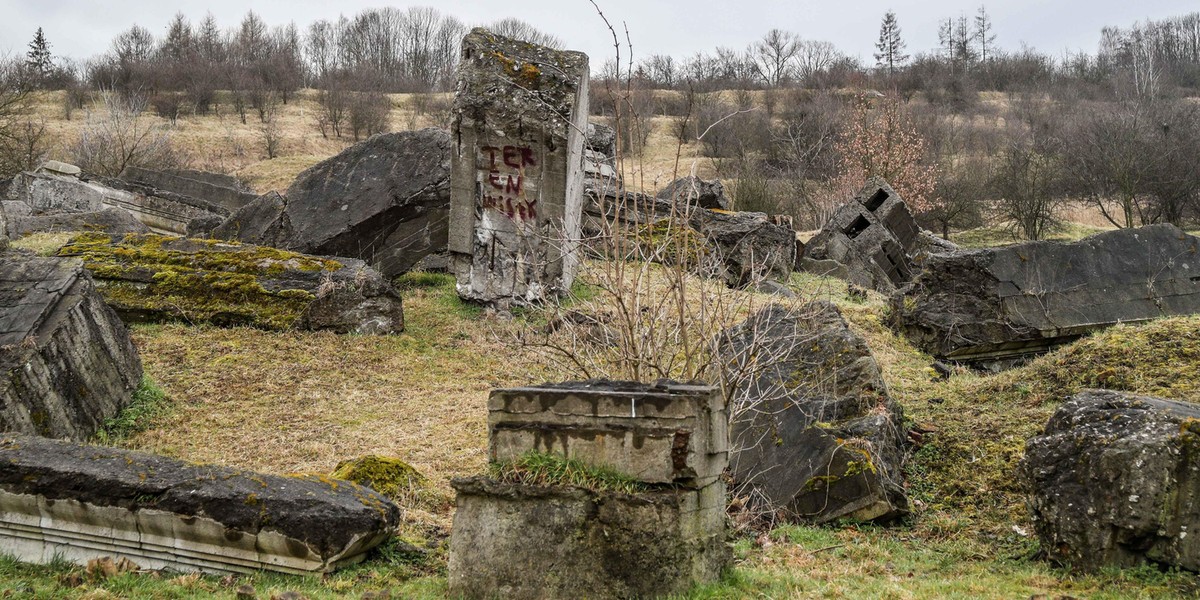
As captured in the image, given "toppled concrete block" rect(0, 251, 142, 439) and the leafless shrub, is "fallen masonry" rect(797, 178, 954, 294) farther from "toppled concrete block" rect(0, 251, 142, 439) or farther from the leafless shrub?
the leafless shrub

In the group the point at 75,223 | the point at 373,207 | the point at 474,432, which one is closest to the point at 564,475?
the point at 474,432

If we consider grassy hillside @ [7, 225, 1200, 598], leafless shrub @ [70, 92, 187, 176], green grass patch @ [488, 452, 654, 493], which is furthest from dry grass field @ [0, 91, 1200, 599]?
leafless shrub @ [70, 92, 187, 176]

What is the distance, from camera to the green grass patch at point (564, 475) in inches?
173

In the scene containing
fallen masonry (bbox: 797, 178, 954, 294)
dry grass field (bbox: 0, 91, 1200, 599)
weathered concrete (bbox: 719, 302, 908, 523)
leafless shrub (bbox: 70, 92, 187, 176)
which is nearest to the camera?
dry grass field (bbox: 0, 91, 1200, 599)

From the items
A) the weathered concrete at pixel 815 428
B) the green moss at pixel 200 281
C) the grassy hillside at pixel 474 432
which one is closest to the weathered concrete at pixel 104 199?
the grassy hillside at pixel 474 432

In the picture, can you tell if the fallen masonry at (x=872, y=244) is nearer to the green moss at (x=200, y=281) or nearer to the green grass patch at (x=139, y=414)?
the green moss at (x=200, y=281)

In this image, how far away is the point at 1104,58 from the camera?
67.2 metres

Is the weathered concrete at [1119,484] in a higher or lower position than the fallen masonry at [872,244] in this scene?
lower

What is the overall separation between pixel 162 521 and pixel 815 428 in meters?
4.17

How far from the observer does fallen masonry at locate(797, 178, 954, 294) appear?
56.1 feet

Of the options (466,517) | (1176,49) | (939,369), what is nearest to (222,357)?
(466,517)

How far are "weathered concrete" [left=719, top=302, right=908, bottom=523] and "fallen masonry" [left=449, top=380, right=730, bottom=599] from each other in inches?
54.4

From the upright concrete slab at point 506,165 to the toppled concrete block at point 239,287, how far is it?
1.42m

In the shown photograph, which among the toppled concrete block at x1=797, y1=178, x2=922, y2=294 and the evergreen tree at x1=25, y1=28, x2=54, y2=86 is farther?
the evergreen tree at x1=25, y1=28, x2=54, y2=86
